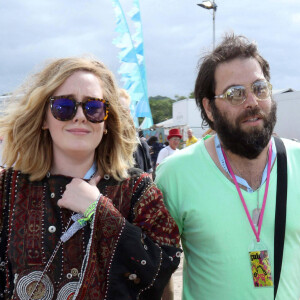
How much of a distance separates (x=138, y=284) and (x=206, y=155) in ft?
2.73

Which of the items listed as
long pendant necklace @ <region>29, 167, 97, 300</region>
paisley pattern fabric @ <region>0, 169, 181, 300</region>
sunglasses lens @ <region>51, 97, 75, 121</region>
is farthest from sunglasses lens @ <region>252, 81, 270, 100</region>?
long pendant necklace @ <region>29, 167, 97, 300</region>

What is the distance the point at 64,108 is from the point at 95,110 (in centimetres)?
14

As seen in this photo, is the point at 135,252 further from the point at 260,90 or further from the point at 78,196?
the point at 260,90

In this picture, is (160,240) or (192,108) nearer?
(160,240)

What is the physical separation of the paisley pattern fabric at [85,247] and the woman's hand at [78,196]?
0.17ft

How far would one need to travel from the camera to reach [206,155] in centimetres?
209

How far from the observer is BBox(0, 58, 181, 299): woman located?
5.06 ft

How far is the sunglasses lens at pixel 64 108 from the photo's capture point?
1.65 m

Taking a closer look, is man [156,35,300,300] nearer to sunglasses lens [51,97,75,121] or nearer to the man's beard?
the man's beard

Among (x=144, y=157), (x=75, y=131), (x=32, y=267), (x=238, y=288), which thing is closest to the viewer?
(x=32, y=267)

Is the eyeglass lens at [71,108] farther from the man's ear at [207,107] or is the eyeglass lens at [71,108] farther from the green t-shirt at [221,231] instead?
the man's ear at [207,107]

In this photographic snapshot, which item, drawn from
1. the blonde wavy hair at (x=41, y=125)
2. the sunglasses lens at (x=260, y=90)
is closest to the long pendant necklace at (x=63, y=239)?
the blonde wavy hair at (x=41, y=125)

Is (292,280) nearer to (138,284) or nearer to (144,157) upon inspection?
(138,284)

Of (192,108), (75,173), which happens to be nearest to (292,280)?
(75,173)
